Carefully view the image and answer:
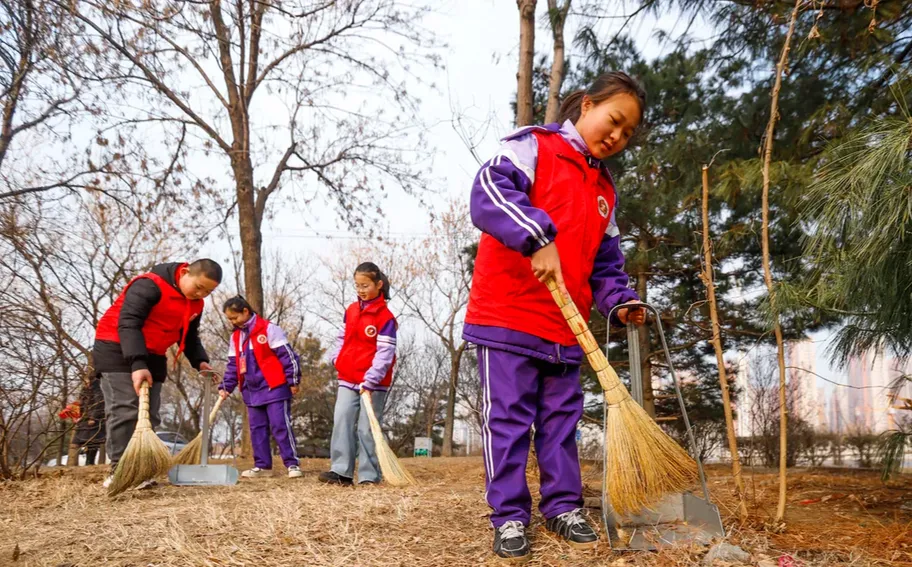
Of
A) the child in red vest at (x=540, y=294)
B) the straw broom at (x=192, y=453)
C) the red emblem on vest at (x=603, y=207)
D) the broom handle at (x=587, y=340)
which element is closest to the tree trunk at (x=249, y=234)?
the straw broom at (x=192, y=453)

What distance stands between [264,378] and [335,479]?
1.35 m

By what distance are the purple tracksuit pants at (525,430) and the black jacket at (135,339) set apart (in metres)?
2.92

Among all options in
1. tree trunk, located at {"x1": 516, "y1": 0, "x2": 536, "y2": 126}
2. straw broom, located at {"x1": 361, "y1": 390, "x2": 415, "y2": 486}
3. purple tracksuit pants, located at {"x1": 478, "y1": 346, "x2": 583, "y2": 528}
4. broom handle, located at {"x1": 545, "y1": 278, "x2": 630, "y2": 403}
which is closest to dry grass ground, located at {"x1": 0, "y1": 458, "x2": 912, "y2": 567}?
purple tracksuit pants, located at {"x1": 478, "y1": 346, "x2": 583, "y2": 528}

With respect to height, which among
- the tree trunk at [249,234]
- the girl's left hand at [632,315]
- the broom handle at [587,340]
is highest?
the tree trunk at [249,234]

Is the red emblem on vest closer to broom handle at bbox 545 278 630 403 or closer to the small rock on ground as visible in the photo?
broom handle at bbox 545 278 630 403

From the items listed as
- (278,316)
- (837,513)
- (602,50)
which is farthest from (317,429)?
(837,513)

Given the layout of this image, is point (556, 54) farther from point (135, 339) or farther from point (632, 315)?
point (632, 315)

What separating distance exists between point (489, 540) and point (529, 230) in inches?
47.3

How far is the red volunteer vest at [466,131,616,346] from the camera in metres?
2.61

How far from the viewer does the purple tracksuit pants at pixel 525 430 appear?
8.27 feet

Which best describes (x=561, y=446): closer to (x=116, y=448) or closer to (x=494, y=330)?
(x=494, y=330)

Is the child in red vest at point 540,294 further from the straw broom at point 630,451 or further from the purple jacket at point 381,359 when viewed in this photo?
the purple jacket at point 381,359

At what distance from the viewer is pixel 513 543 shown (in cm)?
238

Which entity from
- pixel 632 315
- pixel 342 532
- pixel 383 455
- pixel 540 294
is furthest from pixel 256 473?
pixel 632 315
